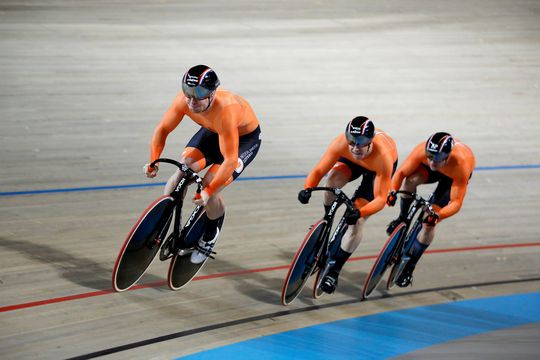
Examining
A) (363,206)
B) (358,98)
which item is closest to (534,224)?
(363,206)

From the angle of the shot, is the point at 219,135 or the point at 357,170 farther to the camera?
the point at 357,170

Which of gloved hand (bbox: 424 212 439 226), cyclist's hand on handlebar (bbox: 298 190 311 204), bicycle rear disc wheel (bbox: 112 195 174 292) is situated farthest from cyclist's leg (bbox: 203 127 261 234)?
gloved hand (bbox: 424 212 439 226)

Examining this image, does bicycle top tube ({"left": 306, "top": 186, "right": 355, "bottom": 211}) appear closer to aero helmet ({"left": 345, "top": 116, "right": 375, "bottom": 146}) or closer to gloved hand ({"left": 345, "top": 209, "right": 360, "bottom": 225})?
gloved hand ({"left": 345, "top": 209, "right": 360, "bottom": 225})

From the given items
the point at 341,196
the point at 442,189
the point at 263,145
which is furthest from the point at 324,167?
the point at 263,145

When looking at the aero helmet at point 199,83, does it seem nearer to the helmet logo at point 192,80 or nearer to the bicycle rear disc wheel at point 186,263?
the helmet logo at point 192,80

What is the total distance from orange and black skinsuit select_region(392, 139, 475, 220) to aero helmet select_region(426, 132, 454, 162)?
19 cm

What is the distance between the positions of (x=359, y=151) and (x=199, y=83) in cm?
100

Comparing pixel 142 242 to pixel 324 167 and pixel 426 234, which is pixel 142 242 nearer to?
pixel 324 167

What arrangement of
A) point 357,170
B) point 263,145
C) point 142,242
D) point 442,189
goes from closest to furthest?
point 142,242 < point 357,170 < point 442,189 < point 263,145

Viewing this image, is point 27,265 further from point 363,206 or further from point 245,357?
point 363,206

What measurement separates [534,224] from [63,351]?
164 inches

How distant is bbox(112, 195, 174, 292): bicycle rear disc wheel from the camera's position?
4316 mm

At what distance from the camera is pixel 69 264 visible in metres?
4.95

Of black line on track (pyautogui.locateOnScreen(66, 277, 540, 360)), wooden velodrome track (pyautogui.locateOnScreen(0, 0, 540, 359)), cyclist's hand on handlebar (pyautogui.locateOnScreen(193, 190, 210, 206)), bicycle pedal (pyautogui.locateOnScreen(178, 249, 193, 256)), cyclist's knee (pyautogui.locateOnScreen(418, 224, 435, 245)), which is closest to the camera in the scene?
black line on track (pyautogui.locateOnScreen(66, 277, 540, 360))
